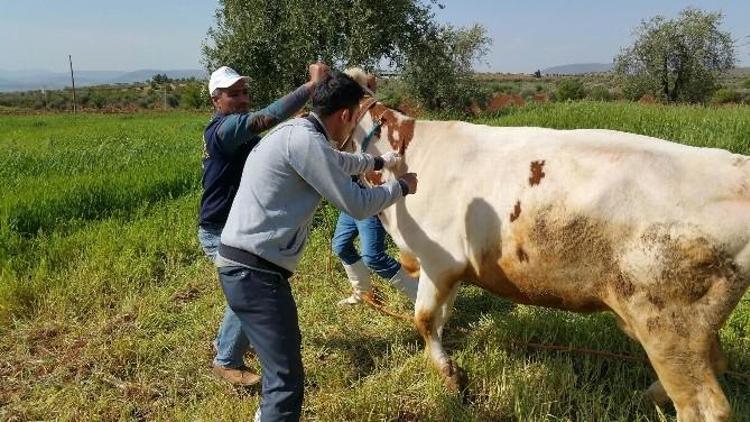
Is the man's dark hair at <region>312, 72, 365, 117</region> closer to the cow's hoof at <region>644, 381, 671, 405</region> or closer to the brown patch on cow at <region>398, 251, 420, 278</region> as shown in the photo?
the brown patch on cow at <region>398, 251, 420, 278</region>

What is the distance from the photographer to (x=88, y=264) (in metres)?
6.07

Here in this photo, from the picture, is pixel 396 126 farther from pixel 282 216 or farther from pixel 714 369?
pixel 714 369

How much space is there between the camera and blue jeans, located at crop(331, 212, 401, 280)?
4688 mm

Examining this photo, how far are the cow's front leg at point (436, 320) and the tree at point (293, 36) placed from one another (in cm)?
1230

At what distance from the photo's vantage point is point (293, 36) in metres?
15.6

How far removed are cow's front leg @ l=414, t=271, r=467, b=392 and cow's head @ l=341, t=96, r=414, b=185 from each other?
73cm

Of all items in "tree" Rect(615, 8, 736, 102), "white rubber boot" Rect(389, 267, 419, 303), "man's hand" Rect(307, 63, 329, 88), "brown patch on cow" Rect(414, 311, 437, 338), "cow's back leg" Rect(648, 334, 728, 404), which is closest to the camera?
"cow's back leg" Rect(648, 334, 728, 404)

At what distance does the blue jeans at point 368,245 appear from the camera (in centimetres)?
469

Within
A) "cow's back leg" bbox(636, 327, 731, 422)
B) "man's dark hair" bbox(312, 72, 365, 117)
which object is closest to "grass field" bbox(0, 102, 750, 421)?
"cow's back leg" bbox(636, 327, 731, 422)

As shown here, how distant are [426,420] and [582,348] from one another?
1.28m

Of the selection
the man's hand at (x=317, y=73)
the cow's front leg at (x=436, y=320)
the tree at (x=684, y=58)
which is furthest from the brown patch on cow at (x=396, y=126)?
the tree at (x=684, y=58)

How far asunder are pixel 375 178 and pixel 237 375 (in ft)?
5.20

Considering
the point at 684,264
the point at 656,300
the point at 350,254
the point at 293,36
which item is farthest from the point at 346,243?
the point at 293,36

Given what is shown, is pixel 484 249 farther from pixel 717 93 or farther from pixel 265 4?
pixel 717 93
